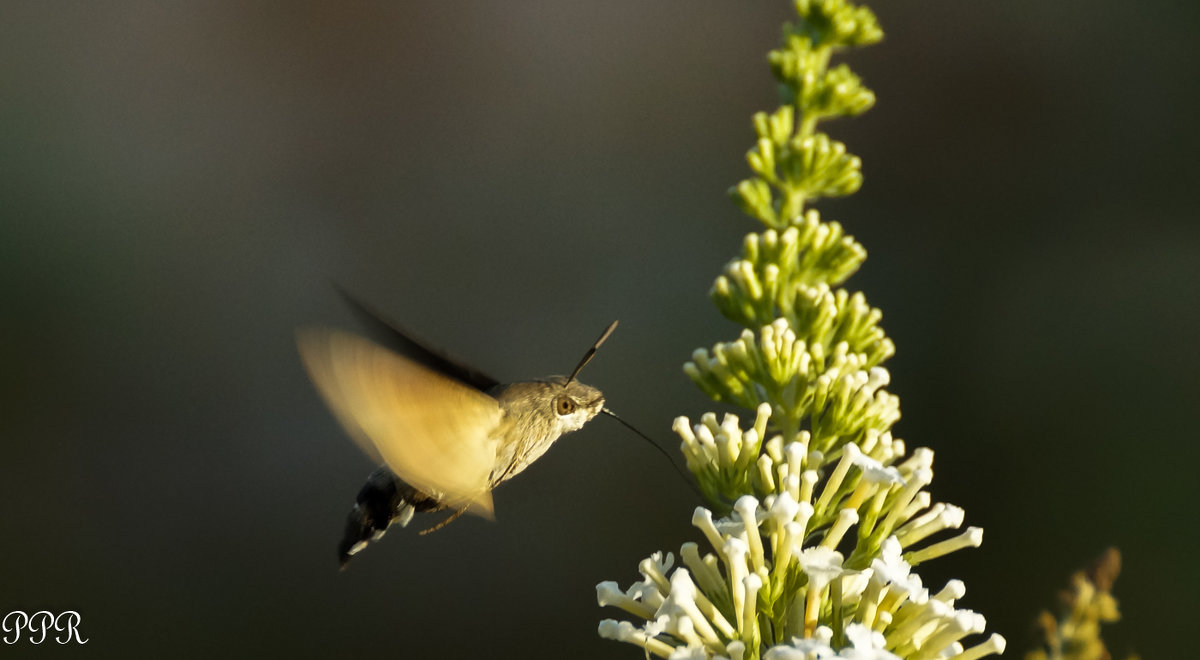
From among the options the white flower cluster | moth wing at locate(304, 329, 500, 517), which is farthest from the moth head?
the white flower cluster

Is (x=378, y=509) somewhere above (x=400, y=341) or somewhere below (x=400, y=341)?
below

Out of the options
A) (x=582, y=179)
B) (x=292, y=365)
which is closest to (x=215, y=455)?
(x=292, y=365)

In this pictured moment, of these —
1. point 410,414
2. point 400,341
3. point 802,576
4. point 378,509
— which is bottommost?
point 378,509

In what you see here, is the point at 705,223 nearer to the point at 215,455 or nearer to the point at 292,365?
the point at 292,365

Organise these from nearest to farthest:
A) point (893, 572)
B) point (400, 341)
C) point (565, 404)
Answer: point (893, 572)
point (400, 341)
point (565, 404)

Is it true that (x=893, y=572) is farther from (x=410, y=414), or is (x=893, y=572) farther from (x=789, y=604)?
(x=410, y=414)

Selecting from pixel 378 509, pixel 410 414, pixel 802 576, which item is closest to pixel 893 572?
pixel 802 576

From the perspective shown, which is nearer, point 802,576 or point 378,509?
point 802,576

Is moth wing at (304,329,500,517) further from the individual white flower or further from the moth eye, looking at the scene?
the individual white flower
